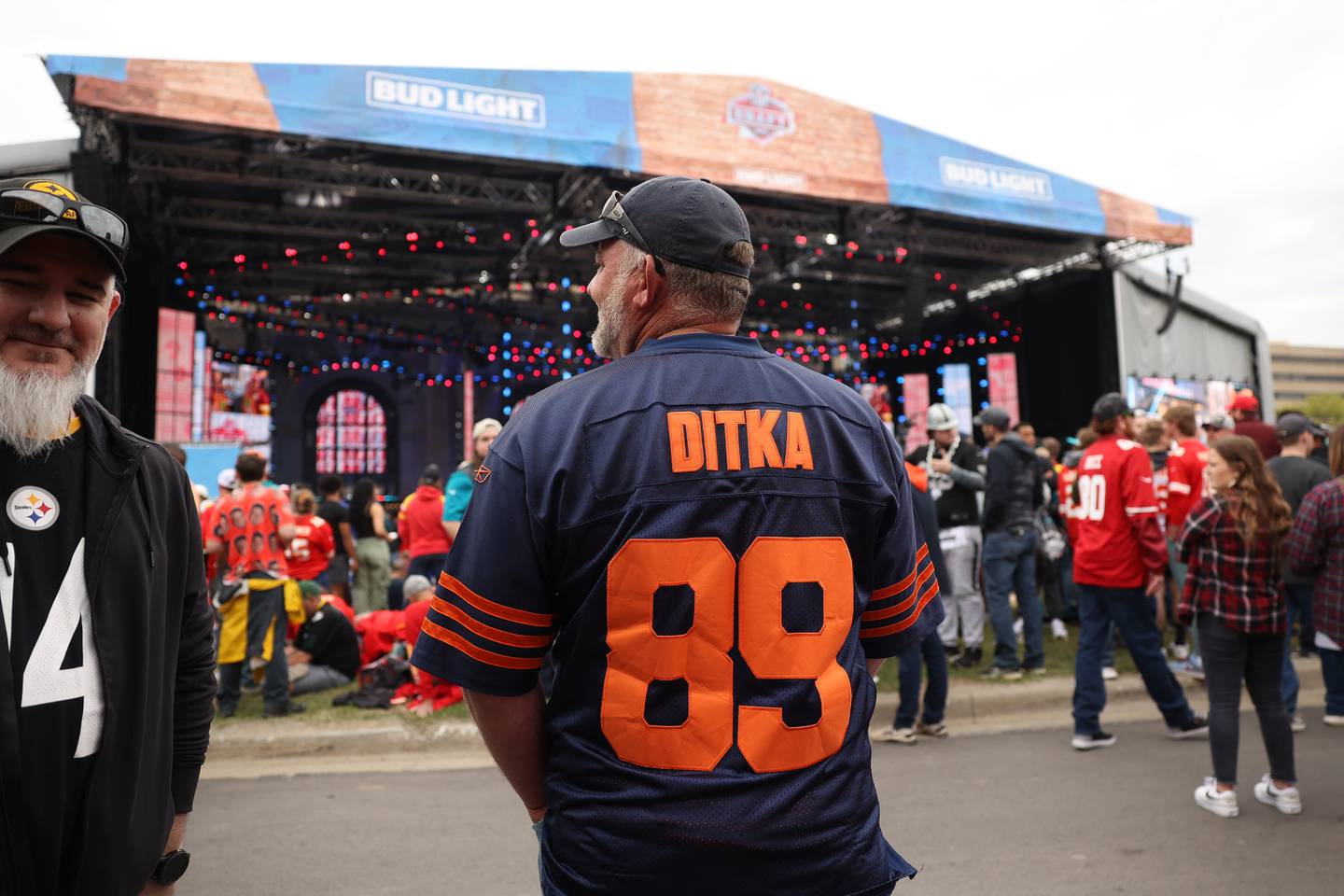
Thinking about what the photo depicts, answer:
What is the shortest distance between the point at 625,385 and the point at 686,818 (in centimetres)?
71

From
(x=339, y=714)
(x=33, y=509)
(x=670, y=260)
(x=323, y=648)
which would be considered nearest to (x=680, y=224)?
(x=670, y=260)

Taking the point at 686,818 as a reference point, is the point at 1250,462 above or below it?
above

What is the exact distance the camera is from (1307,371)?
423ft

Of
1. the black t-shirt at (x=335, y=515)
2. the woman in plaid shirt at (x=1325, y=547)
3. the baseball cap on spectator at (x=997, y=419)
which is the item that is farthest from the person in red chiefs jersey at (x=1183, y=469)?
the black t-shirt at (x=335, y=515)

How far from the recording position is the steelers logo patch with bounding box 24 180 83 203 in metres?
1.58

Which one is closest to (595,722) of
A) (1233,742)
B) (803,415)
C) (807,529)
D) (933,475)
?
(807,529)

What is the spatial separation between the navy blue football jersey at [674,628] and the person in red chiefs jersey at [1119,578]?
452cm

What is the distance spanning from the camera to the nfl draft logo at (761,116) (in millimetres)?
13516

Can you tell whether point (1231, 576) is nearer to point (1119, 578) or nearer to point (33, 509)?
point (1119, 578)

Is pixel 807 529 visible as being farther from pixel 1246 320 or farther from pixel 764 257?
pixel 1246 320

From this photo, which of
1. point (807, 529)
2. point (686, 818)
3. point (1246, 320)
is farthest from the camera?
point (1246, 320)

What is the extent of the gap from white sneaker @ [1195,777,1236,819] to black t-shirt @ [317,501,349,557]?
26.3 feet

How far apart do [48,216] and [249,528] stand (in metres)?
5.43

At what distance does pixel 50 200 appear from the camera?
157cm
